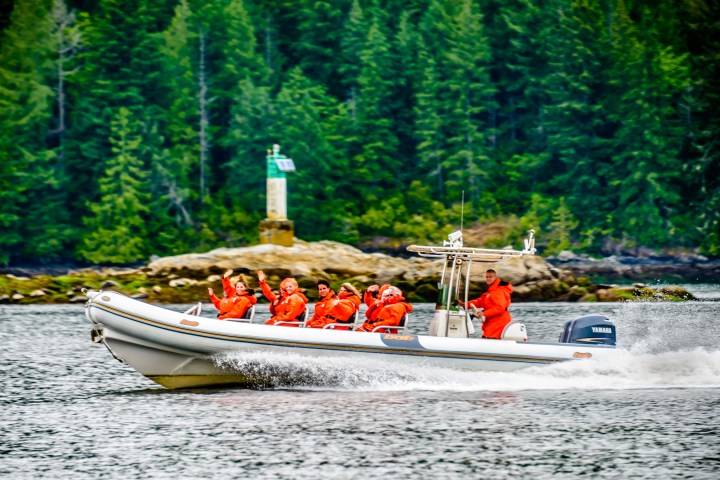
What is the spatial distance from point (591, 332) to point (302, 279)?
22.7 meters

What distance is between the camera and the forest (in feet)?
196

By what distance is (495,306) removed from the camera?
59.0 feet

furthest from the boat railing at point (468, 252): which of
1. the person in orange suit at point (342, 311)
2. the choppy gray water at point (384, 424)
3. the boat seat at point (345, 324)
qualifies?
the choppy gray water at point (384, 424)

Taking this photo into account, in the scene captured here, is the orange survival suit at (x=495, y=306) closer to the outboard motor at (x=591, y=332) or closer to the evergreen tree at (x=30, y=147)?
the outboard motor at (x=591, y=332)

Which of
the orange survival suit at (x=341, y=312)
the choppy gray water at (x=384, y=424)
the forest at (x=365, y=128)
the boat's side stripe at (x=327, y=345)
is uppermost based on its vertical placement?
the forest at (x=365, y=128)

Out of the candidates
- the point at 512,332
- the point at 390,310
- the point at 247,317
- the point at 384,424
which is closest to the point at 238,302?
the point at 247,317

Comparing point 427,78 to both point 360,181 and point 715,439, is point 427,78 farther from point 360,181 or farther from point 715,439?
point 715,439

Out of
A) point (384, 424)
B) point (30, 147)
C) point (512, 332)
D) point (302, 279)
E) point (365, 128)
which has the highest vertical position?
point (365, 128)

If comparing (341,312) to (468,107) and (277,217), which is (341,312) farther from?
(468,107)

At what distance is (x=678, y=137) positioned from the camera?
203 feet

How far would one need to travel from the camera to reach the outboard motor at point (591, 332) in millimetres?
18438

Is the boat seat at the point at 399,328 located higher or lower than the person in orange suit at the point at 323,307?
lower

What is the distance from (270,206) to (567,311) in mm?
11510

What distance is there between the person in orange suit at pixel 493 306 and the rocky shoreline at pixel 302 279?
21909 millimetres
